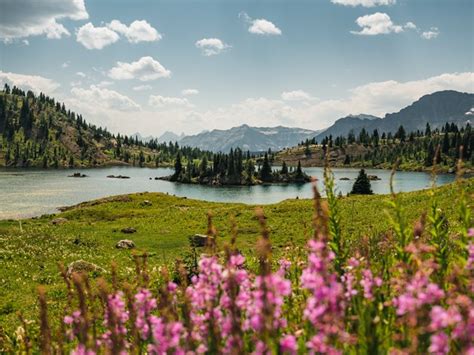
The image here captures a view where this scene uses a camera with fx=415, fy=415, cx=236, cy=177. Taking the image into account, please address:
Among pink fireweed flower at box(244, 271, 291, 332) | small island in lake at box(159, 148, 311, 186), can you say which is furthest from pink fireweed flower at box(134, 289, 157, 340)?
small island in lake at box(159, 148, 311, 186)

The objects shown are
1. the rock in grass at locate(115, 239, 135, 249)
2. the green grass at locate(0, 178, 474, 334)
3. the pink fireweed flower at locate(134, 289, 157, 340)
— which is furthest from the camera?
the rock in grass at locate(115, 239, 135, 249)

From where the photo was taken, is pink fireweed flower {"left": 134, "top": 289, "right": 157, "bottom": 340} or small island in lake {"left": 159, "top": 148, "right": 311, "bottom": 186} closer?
pink fireweed flower {"left": 134, "top": 289, "right": 157, "bottom": 340}

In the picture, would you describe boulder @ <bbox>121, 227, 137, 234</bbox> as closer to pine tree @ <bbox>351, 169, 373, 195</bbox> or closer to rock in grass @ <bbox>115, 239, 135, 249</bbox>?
rock in grass @ <bbox>115, 239, 135, 249</bbox>

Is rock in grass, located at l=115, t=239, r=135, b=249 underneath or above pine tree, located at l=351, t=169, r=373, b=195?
underneath

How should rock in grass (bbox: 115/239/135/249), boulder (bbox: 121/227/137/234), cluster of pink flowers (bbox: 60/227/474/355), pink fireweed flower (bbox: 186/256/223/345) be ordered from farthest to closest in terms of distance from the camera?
boulder (bbox: 121/227/137/234), rock in grass (bbox: 115/239/135/249), pink fireweed flower (bbox: 186/256/223/345), cluster of pink flowers (bbox: 60/227/474/355)

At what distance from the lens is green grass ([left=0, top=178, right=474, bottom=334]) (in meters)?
23.5

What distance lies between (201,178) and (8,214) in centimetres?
11541

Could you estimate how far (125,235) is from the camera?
4569 cm

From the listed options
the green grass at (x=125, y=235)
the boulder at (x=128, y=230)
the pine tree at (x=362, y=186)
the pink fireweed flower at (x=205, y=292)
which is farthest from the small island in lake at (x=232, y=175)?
the pink fireweed flower at (x=205, y=292)

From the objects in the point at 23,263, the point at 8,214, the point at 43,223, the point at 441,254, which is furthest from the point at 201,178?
the point at 441,254

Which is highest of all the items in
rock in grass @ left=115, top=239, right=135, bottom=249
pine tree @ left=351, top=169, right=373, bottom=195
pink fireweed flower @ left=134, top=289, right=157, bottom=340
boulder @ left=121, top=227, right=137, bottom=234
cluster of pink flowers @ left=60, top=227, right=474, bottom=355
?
cluster of pink flowers @ left=60, top=227, right=474, bottom=355

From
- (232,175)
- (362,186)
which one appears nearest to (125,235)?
(362,186)

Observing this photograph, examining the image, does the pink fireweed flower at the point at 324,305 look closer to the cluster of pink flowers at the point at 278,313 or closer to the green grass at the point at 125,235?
the cluster of pink flowers at the point at 278,313

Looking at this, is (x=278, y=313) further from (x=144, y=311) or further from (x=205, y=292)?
(x=144, y=311)
